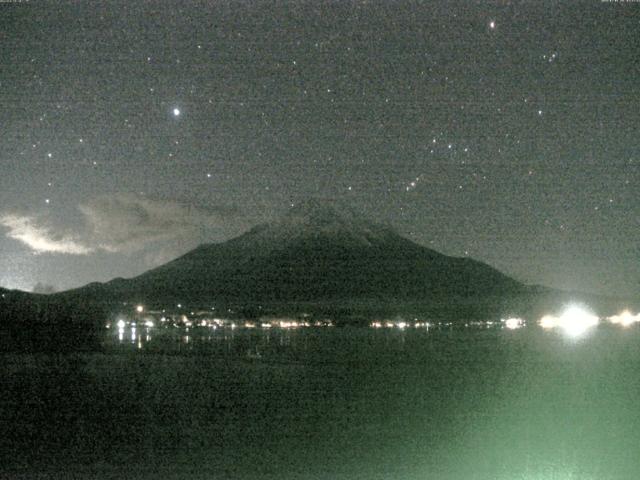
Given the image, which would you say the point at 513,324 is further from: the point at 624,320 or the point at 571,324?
the point at 624,320

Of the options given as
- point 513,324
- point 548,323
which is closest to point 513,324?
point 513,324

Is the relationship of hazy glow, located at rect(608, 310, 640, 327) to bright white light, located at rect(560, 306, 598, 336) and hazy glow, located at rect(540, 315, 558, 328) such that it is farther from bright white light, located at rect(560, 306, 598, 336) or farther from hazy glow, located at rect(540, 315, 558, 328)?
hazy glow, located at rect(540, 315, 558, 328)

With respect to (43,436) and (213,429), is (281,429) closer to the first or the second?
(213,429)

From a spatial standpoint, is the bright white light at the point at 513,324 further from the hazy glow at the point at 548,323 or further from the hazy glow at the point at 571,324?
the hazy glow at the point at 571,324

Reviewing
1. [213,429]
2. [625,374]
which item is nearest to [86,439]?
[213,429]

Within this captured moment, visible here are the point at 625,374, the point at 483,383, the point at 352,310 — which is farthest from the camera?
the point at 352,310

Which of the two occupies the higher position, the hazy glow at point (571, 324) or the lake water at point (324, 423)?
the hazy glow at point (571, 324)

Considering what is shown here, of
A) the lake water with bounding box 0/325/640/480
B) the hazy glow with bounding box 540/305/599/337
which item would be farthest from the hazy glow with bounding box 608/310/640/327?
the lake water with bounding box 0/325/640/480

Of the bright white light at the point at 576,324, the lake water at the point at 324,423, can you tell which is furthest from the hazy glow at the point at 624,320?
the lake water at the point at 324,423
